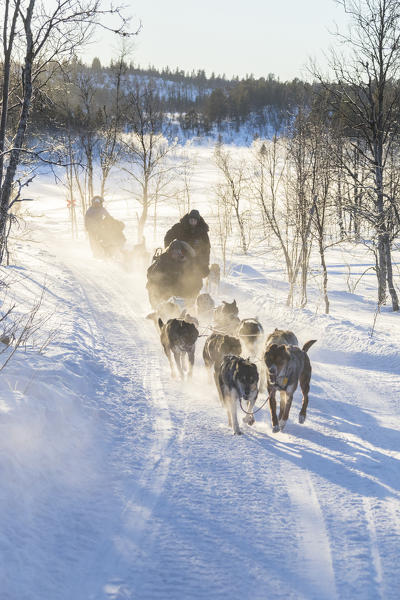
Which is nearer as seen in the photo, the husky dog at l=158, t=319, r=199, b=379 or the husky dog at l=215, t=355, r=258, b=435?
the husky dog at l=215, t=355, r=258, b=435

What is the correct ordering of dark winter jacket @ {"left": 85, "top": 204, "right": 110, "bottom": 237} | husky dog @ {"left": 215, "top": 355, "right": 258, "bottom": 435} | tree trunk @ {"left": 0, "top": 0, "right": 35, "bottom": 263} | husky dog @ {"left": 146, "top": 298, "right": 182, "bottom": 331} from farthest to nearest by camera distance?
dark winter jacket @ {"left": 85, "top": 204, "right": 110, "bottom": 237}
husky dog @ {"left": 146, "top": 298, "right": 182, "bottom": 331}
tree trunk @ {"left": 0, "top": 0, "right": 35, "bottom": 263}
husky dog @ {"left": 215, "top": 355, "right": 258, "bottom": 435}

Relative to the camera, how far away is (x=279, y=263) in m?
25.1

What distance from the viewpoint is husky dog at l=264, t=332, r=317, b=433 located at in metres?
5.20

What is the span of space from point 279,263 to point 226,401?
2032 cm

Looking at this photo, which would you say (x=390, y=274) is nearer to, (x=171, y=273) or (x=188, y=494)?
(x=171, y=273)

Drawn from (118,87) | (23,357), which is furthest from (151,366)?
(118,87)

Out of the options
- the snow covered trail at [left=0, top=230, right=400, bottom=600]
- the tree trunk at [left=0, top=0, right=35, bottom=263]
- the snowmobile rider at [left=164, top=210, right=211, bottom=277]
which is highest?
the tree trunk at [left=0, top=0, right=35, bottom=263]

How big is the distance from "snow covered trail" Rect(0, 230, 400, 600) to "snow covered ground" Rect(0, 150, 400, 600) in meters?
0.01

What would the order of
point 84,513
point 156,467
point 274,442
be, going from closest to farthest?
point 84,513 → point 156,467 → point 274,442

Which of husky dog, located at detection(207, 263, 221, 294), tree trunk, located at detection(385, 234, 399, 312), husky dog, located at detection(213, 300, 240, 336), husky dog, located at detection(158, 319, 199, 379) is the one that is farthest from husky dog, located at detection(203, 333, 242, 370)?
tree trunk, located at detection(385, 234, 399, 312)

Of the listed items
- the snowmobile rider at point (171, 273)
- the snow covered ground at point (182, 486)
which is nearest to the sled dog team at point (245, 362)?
the snow covered ground at point (182, 486)

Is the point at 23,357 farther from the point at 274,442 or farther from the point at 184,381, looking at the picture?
the point at 274,442

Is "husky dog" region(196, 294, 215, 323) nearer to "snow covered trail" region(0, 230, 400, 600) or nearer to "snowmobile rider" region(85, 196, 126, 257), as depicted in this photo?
"snow covered trail" region(0, 230, 400, 600)

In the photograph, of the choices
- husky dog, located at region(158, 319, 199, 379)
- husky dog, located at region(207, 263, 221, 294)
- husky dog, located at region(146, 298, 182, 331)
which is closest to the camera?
husky dog, located at region(158, 319, 199, 379)
